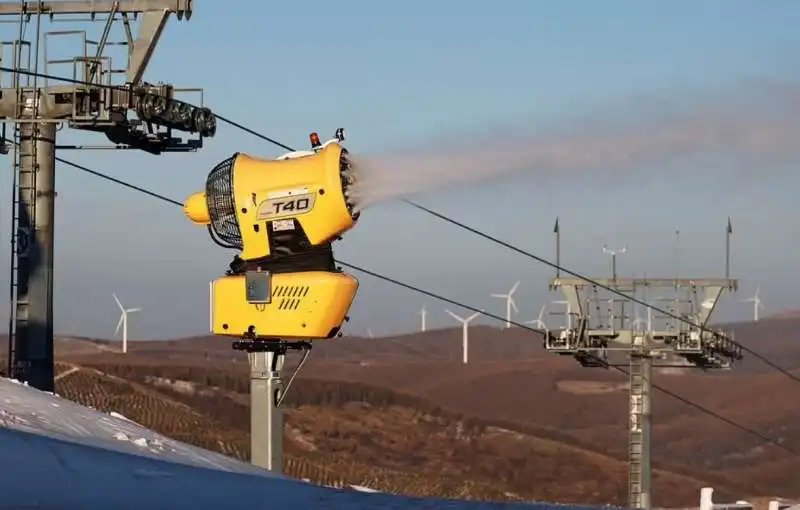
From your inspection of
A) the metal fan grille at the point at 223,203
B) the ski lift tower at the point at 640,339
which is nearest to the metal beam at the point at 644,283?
the ski lift tower at the point at 640,339

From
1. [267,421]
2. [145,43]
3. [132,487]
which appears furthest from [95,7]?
[132,487]

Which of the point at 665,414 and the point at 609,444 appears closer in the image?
the point at 609,444

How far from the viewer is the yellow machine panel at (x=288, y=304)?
1797 cm

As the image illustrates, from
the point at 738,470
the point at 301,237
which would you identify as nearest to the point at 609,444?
the point at 738,470

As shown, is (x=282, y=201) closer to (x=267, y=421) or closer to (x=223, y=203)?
(x=223, y=203)

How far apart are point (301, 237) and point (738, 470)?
3892 inches

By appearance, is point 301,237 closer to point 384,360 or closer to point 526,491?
point 526,491

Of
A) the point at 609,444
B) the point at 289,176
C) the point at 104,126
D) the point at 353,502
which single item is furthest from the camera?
the point at 609,444

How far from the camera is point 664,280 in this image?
4962 centimetres

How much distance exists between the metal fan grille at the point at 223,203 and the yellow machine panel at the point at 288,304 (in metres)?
0.49

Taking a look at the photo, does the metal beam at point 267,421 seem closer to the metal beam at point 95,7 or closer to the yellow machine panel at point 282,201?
the yellow machine panel at point 282,201

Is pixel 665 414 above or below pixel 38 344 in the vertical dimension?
below

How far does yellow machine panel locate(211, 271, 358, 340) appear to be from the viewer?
59.0 ft

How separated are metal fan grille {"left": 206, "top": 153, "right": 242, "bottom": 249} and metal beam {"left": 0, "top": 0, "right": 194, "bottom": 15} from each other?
885cm
